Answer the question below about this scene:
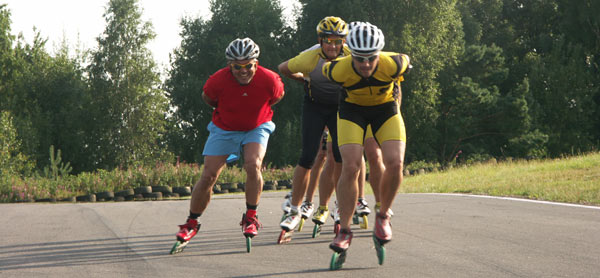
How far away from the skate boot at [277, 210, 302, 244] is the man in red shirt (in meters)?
0.37

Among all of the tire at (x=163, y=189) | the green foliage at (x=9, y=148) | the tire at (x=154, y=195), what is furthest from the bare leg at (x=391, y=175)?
the green foliage at (x=9, y=148)

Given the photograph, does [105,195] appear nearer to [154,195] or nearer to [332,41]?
[154,195]

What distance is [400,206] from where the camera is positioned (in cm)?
1045

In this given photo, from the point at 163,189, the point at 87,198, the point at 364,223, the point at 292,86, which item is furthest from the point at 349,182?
the point at 292,86

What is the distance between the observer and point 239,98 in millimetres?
6730

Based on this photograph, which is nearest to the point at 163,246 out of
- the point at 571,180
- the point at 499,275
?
the point at 499,275

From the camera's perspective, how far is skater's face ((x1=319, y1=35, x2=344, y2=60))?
7.02 meters

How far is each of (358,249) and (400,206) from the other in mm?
4022

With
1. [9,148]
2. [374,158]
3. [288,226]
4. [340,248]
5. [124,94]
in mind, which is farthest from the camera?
[124,94]

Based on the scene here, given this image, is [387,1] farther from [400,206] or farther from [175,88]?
[400,206]

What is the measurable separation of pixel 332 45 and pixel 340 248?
2313 millimetres

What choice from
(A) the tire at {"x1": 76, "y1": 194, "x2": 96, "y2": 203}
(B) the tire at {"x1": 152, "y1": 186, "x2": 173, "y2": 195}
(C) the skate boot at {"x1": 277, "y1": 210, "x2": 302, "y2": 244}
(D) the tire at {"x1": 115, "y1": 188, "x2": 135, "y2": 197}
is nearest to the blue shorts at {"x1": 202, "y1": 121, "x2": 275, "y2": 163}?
(C) the skate boot at {"x1": 277, "y1": 210, "x2": 302, "y2": 244}

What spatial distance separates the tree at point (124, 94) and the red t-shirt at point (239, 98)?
3852 centimetres

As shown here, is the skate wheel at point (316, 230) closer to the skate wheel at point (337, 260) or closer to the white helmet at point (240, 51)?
the skate wheel at point (337, 260)
